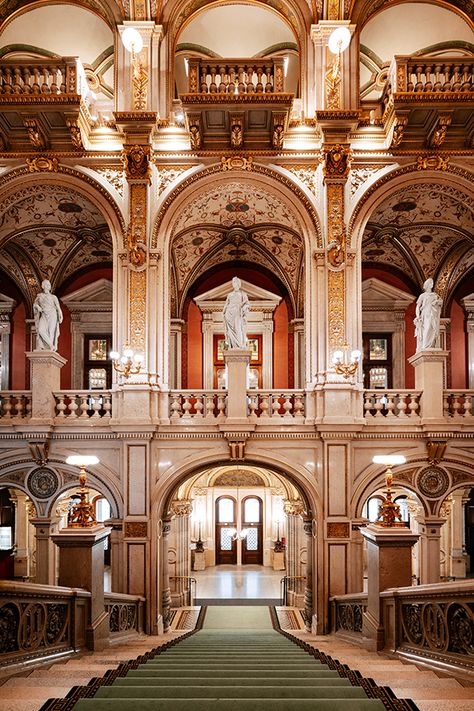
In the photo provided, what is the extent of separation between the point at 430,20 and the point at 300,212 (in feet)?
17.0

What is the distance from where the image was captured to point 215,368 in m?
18.2

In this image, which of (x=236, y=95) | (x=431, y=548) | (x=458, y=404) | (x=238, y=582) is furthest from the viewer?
(x=238, y=582)

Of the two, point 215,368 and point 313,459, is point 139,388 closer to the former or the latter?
point 313,459

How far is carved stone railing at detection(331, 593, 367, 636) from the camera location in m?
9.95

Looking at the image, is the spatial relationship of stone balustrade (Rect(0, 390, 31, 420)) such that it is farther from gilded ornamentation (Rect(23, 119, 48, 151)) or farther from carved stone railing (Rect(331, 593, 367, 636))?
carved stone railing (Rect(331, 593, 367, 636))

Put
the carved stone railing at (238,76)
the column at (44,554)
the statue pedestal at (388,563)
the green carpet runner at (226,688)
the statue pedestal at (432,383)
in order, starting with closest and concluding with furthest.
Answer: the green carpet runner at (226,688) → the statue pedestal at (388,563) → the carved stone railing at (238,76) → the statue pedestal at (432,383) → the column at (44,554)

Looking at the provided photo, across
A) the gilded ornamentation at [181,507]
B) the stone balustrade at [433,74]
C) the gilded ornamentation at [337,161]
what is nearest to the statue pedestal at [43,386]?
the gilded ornamentation at [181,507]

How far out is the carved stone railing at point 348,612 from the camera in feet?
32.7

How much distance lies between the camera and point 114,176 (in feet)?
43.6

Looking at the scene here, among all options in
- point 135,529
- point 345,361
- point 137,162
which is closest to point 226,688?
point 135,529

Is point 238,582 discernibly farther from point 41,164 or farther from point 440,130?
point 440,130

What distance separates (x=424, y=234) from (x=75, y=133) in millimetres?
8400

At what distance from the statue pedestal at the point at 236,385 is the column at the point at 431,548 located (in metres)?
4.22

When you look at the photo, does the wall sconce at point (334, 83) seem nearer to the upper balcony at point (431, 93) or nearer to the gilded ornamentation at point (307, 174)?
the upper balcony at point (431, 93)
